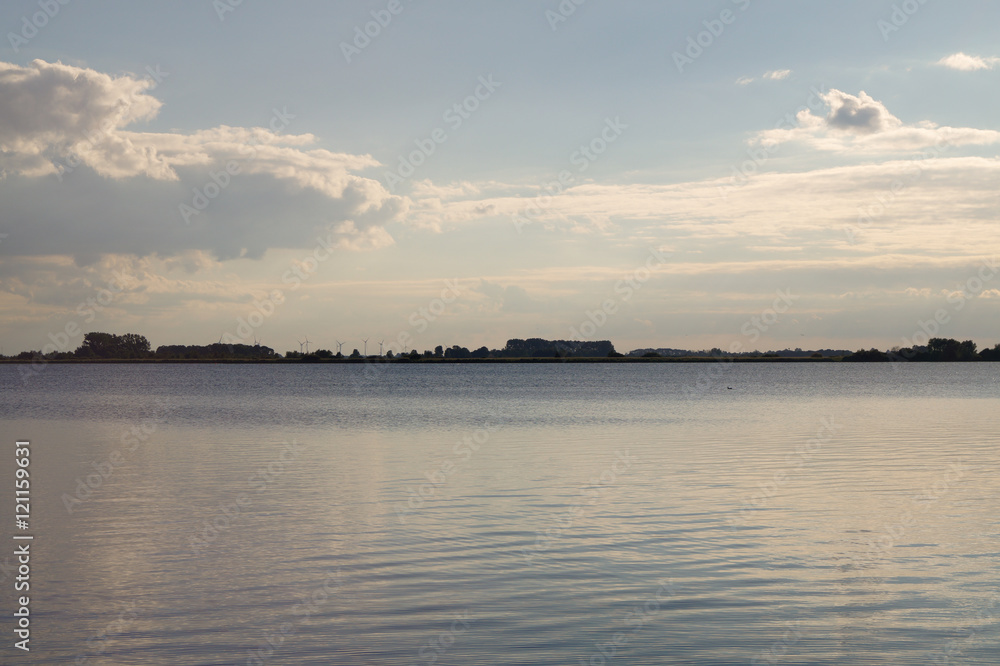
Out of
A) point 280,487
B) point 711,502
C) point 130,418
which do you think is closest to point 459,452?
point 280,487

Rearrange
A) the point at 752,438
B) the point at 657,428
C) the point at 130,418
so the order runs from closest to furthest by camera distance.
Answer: the point at 752,438, the point at 657,428, the point at 130,418

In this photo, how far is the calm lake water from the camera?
10.3 m

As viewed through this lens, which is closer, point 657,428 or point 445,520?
point 445,520

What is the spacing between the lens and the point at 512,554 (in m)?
14.9

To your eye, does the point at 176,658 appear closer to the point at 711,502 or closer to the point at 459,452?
the point at 711,502

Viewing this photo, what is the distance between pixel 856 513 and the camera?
18.7 metres

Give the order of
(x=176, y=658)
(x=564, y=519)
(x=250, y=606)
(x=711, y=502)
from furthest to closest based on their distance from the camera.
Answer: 1. (x=711, y=502)
2. (x=564, y=519)
3. (x=250, y=606)
4. (x=176, y=658)

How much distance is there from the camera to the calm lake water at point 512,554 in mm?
10320

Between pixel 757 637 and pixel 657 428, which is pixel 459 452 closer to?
pixel 657 428

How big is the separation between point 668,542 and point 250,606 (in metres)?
7.79

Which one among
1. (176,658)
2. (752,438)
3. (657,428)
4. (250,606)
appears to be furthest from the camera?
(657,428)

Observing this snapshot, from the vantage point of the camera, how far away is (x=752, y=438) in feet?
121

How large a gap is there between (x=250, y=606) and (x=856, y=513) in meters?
13.5

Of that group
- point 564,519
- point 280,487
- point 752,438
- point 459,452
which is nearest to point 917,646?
point 564,519
